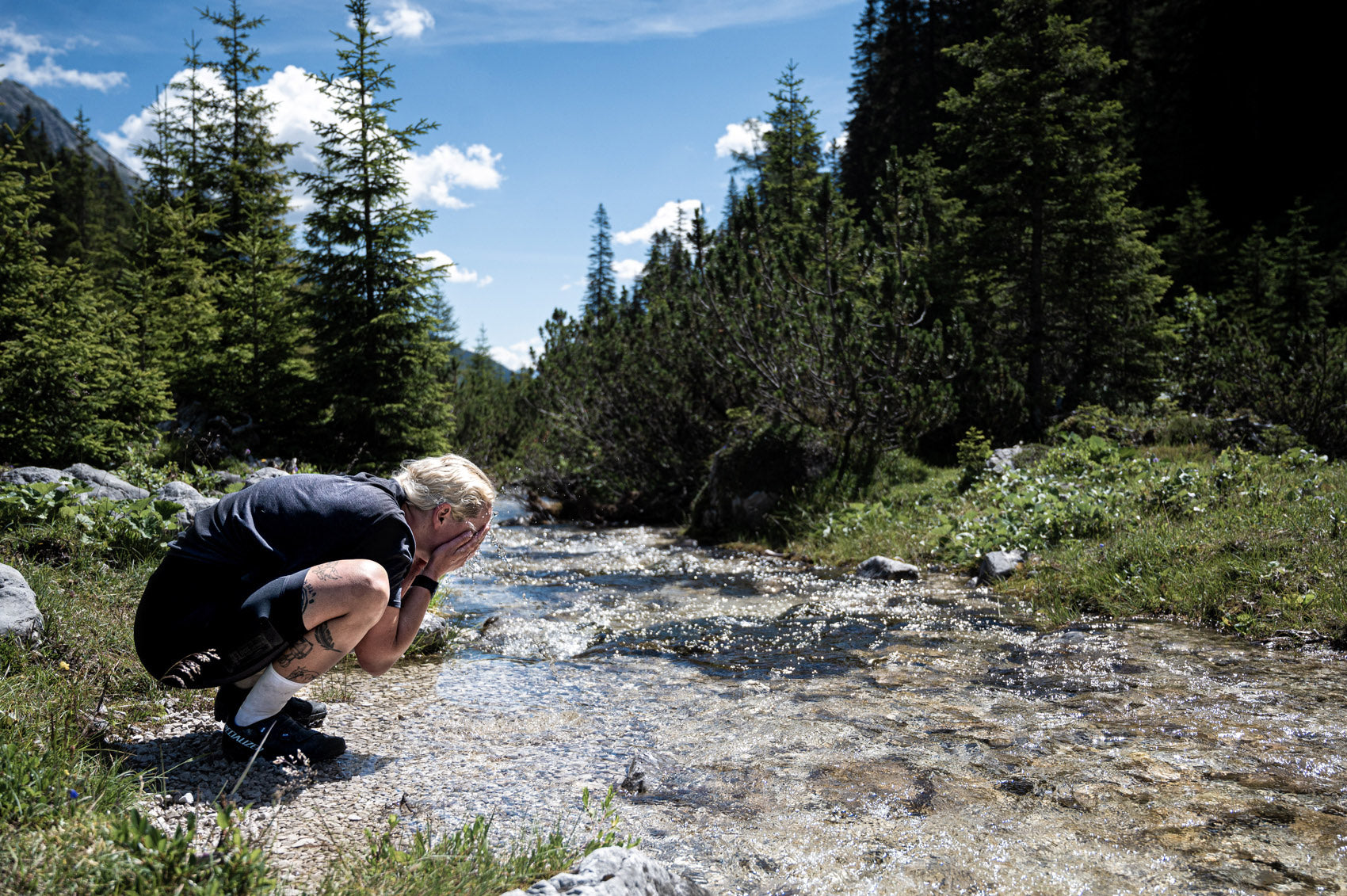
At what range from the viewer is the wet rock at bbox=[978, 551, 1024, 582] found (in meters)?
7.49

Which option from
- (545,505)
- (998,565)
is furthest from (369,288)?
(998,565)

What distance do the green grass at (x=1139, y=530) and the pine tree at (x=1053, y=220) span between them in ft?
21.0

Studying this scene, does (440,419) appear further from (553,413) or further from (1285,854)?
(1285,854)

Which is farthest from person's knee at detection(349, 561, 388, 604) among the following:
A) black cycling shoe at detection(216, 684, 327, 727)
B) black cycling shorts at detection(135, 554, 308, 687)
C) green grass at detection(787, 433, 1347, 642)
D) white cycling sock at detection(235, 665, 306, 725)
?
green grass at detection(787, 433, 1347, 642)

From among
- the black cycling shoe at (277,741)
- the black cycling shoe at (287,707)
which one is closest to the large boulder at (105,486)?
the black cycling shoe at (287,707)

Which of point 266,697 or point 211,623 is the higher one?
point 211,623

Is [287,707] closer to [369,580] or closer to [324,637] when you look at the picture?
[324,637]

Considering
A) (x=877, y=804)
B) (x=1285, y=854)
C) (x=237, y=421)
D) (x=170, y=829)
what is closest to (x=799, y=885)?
(x=877, y=804)

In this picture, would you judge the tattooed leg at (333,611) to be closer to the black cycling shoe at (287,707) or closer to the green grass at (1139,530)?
the black cycling shoe at (287,707)

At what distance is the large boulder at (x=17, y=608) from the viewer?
363 centimetres

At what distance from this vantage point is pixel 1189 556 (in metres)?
6.26

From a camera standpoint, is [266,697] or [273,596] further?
[266,697]

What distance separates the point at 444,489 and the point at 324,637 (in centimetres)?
75

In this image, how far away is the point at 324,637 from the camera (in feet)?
9.41
